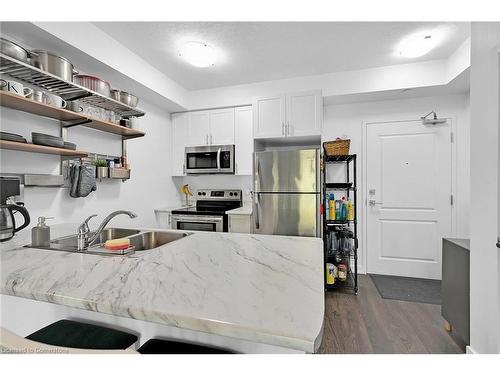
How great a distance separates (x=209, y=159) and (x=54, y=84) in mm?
1864

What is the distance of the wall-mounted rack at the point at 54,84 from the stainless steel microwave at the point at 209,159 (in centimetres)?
119

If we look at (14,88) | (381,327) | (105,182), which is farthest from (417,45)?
(105,182)

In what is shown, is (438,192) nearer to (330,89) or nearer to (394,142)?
(394,142)

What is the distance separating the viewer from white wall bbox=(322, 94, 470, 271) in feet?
9.89

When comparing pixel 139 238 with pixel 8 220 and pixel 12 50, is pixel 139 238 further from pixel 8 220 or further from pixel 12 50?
pixel 12 50

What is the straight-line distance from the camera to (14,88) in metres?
1.56

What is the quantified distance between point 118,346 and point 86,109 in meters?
1.97

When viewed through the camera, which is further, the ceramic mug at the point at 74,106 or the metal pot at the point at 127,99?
the metal pot at the point at 127,99

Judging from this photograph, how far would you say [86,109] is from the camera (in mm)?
2148

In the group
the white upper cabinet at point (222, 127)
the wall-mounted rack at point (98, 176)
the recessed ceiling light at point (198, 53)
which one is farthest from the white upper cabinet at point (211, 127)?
the wall-mounted rack at point (98, 176)

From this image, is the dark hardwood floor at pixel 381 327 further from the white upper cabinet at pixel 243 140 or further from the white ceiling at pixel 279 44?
the white ceiling at pixel 279 44

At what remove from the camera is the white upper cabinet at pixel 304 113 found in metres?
2.94

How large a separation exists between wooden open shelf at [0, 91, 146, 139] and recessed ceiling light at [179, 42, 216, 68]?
36.9 inches
